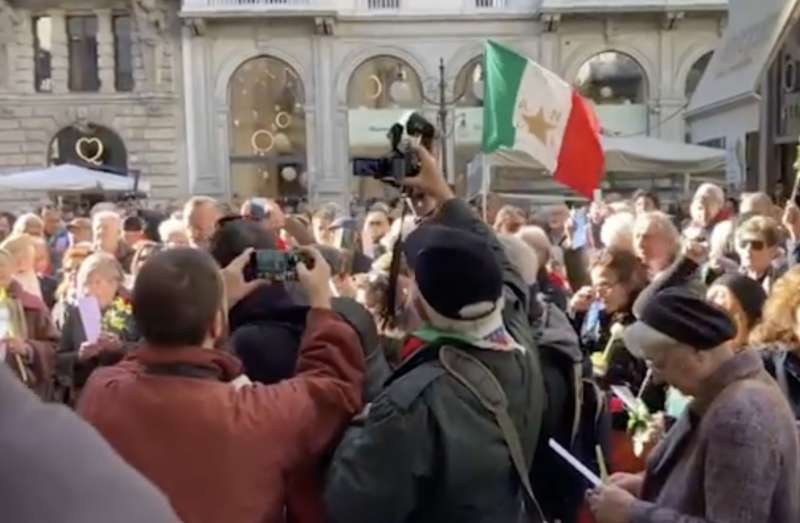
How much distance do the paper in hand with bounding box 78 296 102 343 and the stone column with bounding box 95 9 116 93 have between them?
90.9ft

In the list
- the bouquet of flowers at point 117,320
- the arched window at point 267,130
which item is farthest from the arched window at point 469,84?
the bouquet of flowers at point 117,320

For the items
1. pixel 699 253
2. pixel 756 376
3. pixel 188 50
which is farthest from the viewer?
pixel 188 50

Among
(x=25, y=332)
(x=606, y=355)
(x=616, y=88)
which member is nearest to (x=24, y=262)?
(x=25, y=332)

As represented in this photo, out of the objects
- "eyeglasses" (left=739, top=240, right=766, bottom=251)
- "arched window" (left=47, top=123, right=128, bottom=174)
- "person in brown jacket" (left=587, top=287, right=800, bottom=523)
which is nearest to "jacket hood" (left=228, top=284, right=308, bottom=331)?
"person in brown jacket" (left=587, top=287, right=800, bottom=523)

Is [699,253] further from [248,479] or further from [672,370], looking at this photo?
[248,479]

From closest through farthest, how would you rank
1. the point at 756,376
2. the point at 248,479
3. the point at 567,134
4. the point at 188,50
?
the point at 248,479
the point at 756,376
the point at 567,134
the point at 188,50

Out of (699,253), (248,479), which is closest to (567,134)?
(699,253)

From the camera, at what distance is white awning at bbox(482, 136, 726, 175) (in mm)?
16797

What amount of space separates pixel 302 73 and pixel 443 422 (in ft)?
98.8

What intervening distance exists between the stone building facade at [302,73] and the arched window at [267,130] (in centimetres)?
4

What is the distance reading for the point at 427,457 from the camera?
2.66m

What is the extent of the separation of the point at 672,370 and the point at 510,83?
15.0 feet

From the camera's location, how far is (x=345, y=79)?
105 feet

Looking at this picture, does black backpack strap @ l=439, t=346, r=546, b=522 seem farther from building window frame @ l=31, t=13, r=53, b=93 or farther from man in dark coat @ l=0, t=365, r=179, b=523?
building window frame @ l=31, t=13, r=53, b=93
